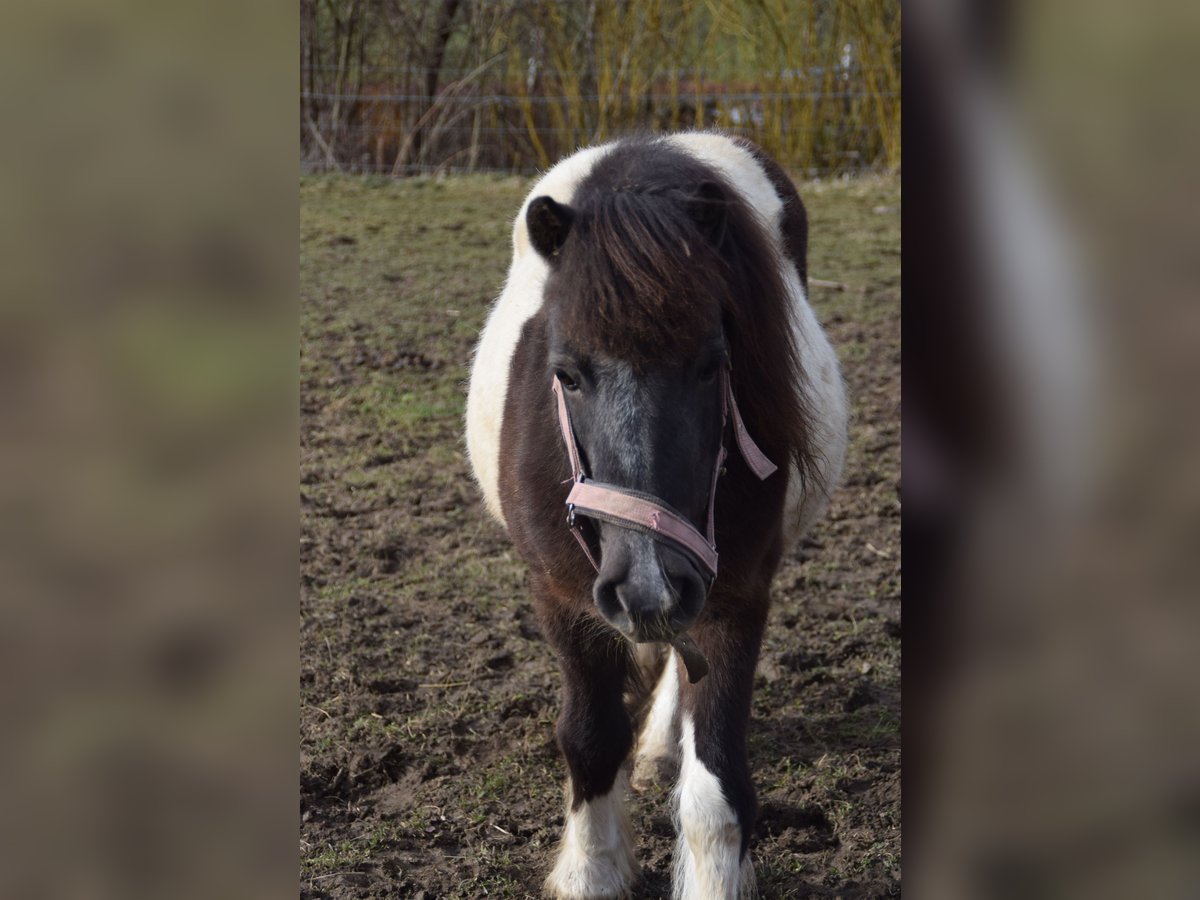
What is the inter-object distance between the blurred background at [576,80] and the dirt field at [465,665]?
437 cm

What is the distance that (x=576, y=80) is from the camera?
11.0m

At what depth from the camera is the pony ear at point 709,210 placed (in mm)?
2252

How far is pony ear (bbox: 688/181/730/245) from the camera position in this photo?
225 cm

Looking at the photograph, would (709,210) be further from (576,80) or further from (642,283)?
(576,80)

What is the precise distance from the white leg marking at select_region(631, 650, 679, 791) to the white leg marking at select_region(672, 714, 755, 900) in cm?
86

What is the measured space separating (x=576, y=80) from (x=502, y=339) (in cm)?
849

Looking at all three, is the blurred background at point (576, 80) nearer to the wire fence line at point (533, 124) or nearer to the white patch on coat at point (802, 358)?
the wire fence line at point (533, 124)

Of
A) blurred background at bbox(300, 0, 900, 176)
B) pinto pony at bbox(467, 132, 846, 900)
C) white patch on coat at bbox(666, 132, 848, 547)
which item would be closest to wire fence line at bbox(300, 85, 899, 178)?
blurred background at bbox(300, 0, 900, 176)

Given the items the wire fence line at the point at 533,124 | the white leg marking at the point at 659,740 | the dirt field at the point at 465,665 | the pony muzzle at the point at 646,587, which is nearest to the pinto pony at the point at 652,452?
the pony muzzle at the point at 646,587

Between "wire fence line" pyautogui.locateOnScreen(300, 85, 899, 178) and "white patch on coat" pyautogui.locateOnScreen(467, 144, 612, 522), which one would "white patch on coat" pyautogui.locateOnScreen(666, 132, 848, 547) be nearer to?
"white patch on coat" pyautogui.locateOnScreen(467, 144, 612, 522)

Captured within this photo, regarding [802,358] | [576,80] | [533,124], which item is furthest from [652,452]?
[533,124]
